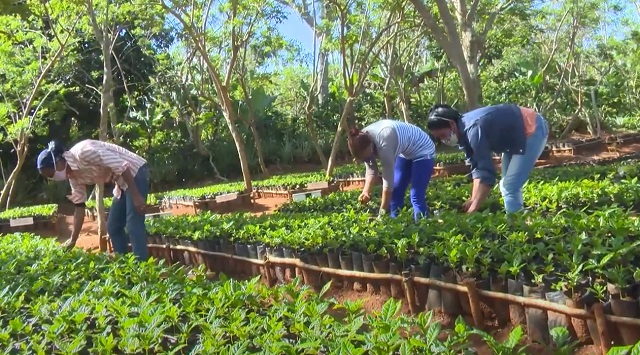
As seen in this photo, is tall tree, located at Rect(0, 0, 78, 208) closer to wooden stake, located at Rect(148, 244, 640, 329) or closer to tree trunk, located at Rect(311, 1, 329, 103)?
wooden stake, located at Rect(148, 244, 640, 329)

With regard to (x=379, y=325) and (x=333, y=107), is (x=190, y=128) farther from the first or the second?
(x=379, y=325)

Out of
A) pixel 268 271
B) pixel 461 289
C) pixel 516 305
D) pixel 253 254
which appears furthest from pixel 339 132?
pixel 516 305

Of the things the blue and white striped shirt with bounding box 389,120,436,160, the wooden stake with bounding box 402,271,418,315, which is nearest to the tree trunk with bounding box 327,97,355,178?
the blue and white striped shirt with bounding box 389,120,436,160

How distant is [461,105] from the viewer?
23203mm

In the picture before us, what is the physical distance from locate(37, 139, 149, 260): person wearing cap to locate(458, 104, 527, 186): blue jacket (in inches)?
103

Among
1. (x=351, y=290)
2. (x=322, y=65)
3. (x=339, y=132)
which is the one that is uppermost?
(x=322, y=65)

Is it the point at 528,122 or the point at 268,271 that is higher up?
the point at 528,122

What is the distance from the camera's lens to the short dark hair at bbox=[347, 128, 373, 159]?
17.0ft

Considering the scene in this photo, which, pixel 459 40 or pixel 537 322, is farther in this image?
pixel 459 40

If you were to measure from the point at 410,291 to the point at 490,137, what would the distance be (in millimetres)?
1361

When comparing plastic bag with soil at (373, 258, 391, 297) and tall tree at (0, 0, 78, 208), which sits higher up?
tall tree at (0, 0, 78, 208)

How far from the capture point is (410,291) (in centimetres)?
408

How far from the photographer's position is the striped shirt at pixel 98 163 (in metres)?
5.20

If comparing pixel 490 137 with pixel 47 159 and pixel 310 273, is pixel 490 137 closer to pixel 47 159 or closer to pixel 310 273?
pixel 310 273
